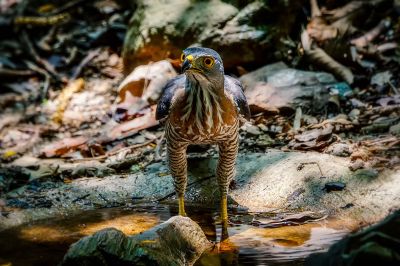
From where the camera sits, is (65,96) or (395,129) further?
(65,96)

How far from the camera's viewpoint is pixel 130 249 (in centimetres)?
361

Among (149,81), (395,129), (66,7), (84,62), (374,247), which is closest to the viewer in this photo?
(374,247)

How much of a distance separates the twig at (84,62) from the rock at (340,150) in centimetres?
506

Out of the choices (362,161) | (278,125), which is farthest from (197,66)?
(278,125)

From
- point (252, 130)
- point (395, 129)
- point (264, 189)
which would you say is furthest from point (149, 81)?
point (395, 129)

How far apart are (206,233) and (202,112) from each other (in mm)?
1115

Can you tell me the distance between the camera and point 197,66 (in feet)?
13.0

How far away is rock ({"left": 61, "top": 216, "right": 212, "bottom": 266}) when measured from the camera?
3.55 metres

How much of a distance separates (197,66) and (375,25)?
18.5ft

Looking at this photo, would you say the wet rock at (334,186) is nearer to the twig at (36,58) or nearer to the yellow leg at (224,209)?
the yellow leg at (224,209)

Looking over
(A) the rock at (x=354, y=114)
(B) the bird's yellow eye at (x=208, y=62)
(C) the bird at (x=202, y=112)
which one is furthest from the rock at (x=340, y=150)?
(B) the bird's yellow eye at (x=208, y=62)

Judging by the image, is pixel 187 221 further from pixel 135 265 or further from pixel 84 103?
pixel 84 103

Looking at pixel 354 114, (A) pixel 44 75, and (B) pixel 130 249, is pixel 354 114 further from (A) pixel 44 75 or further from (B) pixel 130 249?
(A) pixel 44 75

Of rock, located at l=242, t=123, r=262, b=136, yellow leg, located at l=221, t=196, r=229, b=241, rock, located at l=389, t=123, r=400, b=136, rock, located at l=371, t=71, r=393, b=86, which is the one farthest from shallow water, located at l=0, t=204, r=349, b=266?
rock, located at l=371, t=71, r=393, b=86
